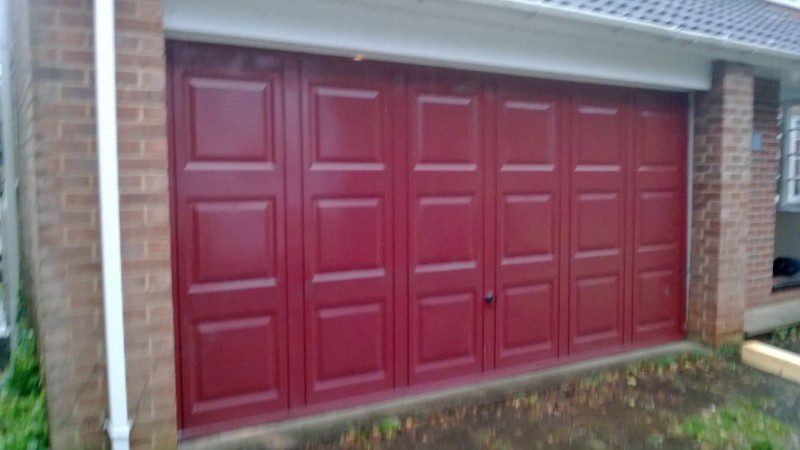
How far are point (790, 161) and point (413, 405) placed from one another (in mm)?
5341

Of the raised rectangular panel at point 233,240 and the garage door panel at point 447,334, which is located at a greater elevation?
the raised rectangular panel at point 233,240

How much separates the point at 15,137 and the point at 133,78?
1879mm

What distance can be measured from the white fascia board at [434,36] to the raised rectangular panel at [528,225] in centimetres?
100

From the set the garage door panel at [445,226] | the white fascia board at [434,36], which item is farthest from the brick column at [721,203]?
the garage door panel at [445,226]

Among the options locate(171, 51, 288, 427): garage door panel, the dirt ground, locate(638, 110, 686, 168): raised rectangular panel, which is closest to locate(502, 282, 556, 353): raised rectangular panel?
the dirt ground

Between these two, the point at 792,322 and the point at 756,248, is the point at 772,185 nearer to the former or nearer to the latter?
the point at 756,248

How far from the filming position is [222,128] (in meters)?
3.63

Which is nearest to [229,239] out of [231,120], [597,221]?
[231,120]

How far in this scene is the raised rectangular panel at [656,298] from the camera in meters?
5.46

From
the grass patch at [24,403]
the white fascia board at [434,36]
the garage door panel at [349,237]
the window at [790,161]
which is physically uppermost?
the white fascia board at [434,36]

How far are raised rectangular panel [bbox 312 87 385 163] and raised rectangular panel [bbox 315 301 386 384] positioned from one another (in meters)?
1.03

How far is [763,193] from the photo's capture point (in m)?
6.25

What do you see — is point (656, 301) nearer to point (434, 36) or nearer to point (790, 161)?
point (790, 161)

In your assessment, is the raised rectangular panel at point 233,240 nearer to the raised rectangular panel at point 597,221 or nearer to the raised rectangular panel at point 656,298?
the raised rectangular panel at point 597,221
